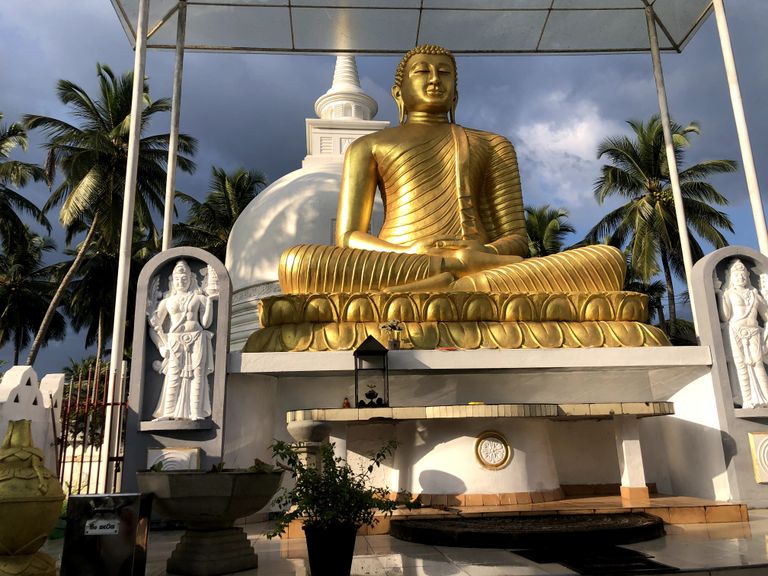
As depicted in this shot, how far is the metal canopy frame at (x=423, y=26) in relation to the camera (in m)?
11.7

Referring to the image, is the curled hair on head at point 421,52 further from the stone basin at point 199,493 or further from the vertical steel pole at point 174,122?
the stone basin at point 199,493

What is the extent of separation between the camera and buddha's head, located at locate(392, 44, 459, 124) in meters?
11.1

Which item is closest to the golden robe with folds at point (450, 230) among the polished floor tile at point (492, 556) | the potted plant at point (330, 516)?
the polished floor tile at point (492, 556)

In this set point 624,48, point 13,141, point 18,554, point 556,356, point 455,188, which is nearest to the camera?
point 18,554

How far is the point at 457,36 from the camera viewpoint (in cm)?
1276

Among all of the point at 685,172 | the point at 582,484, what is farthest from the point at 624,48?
the point at 685,172

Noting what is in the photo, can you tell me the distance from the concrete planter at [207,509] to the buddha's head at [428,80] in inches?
317

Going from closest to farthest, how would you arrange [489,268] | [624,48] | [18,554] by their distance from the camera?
[18,554] → [489,268] → [624,48]

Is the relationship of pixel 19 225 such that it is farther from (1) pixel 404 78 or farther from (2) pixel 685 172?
(2) pixel 685 172

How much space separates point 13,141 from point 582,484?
2025 cm

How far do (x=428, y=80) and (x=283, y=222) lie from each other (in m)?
5.51

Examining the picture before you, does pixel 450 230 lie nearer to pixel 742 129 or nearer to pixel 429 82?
pixel 429 82

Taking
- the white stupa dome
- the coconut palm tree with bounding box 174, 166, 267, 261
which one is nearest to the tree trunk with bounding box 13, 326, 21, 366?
the coconut palm tree with bounding box 174, 166, 267, 261

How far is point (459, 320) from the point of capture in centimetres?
827
